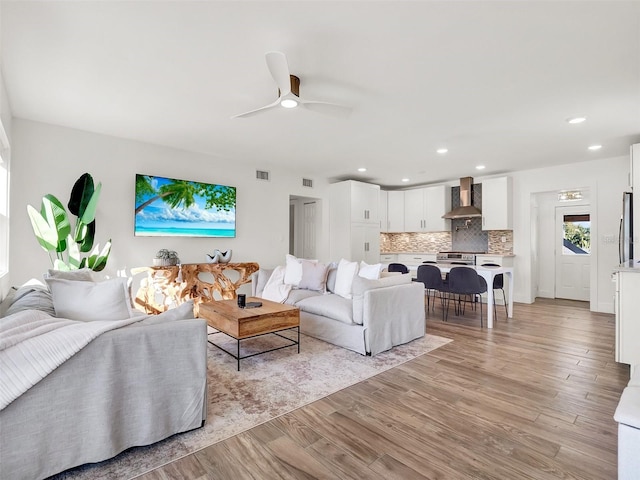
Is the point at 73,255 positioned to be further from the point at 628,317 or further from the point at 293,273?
the point at 628,317

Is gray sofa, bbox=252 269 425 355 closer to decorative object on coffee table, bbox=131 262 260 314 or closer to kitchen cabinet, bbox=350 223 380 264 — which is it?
decorative object on coffee table, bbox=131 262 260 314

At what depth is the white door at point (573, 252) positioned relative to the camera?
6.58 metres

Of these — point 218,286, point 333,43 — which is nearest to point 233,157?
point 218,286

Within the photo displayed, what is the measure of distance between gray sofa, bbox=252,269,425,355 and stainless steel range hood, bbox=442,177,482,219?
3.31m

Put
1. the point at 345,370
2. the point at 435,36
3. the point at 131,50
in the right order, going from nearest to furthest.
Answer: the point at 435,36 → the point at 131,50 → the point at 345,370

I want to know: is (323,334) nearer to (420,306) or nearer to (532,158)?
(420,306)

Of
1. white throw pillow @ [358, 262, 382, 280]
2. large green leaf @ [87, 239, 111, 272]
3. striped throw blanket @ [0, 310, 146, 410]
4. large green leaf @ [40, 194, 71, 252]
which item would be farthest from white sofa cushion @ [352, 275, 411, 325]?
large green leaf @ [40, 194, 71, 252]

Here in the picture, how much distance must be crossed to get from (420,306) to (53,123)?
4839 mm

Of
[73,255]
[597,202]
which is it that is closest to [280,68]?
[73,255]

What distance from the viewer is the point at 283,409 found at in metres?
2.24

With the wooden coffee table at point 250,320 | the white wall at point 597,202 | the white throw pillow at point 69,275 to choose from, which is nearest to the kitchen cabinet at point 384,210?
the white wall at point 597,202

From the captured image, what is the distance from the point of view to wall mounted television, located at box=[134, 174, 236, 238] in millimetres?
4555

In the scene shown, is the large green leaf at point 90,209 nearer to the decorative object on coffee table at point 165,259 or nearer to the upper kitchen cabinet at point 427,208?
the decorative object on coffee table at point 165,259

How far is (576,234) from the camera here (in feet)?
22.0
